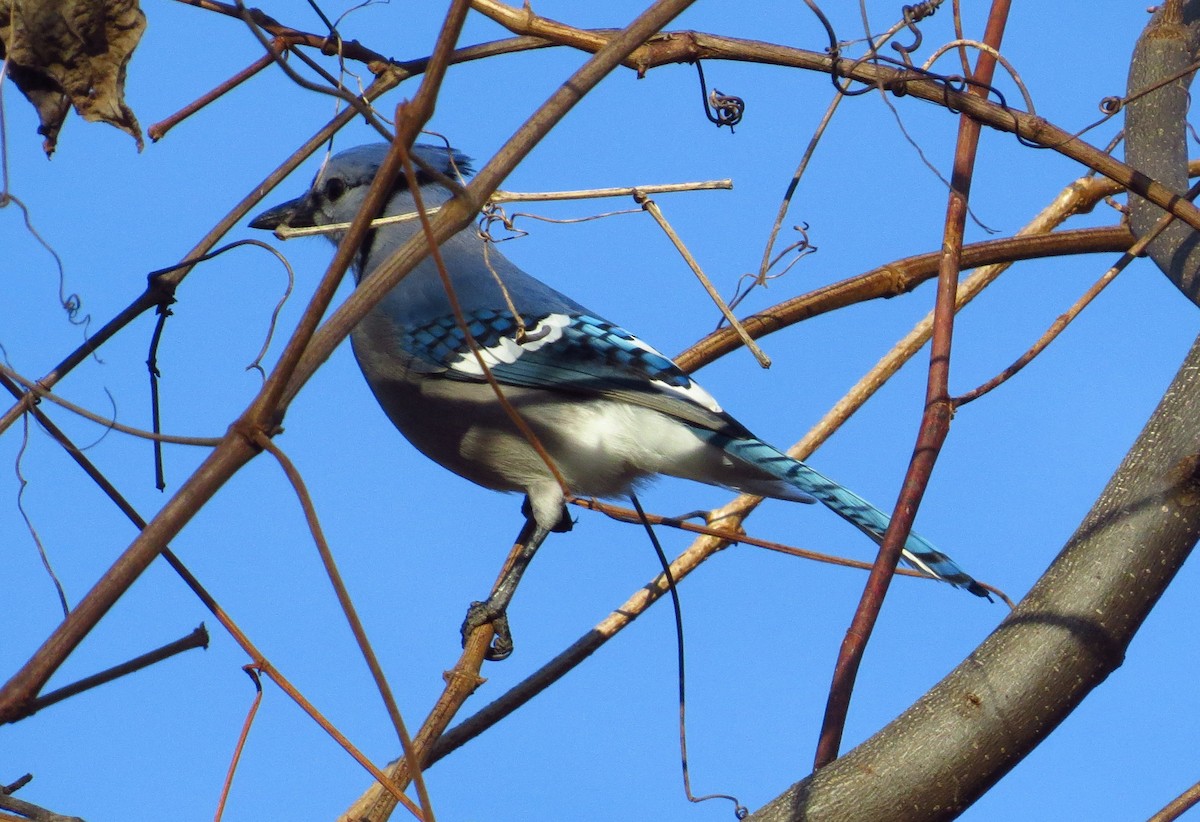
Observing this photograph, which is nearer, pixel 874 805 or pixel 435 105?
pixel 435 105

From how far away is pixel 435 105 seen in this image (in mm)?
996

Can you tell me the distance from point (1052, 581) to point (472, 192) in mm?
823

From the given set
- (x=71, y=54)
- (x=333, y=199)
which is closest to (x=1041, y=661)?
(x=71, y=54)

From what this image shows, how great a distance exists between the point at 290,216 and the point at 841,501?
191cm

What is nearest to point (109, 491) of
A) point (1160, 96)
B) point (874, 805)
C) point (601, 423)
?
point (874, 805)

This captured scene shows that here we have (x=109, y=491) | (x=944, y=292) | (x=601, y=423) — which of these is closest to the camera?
(x=109, y=491)

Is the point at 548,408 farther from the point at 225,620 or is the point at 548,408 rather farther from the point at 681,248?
the point at 225,620

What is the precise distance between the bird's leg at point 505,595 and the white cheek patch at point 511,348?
16.7 inches

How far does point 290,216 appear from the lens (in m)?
3.80

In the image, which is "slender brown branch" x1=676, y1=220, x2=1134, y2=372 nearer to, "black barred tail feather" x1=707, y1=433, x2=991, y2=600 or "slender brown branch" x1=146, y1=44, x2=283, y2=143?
"black barred tail feather" x1=707, y1=433, x2=991, y2=600

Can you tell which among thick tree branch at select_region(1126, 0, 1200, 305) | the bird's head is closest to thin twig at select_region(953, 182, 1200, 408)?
thick tree branch at select_region(1126, 0, 1200, 305)

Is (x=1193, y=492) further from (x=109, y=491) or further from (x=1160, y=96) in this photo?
(x=109, y=491)

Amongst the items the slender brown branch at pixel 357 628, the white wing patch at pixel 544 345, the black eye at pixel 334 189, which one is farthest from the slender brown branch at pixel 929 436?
the black eye at pixel 334 189

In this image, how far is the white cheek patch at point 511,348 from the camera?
129 inches
